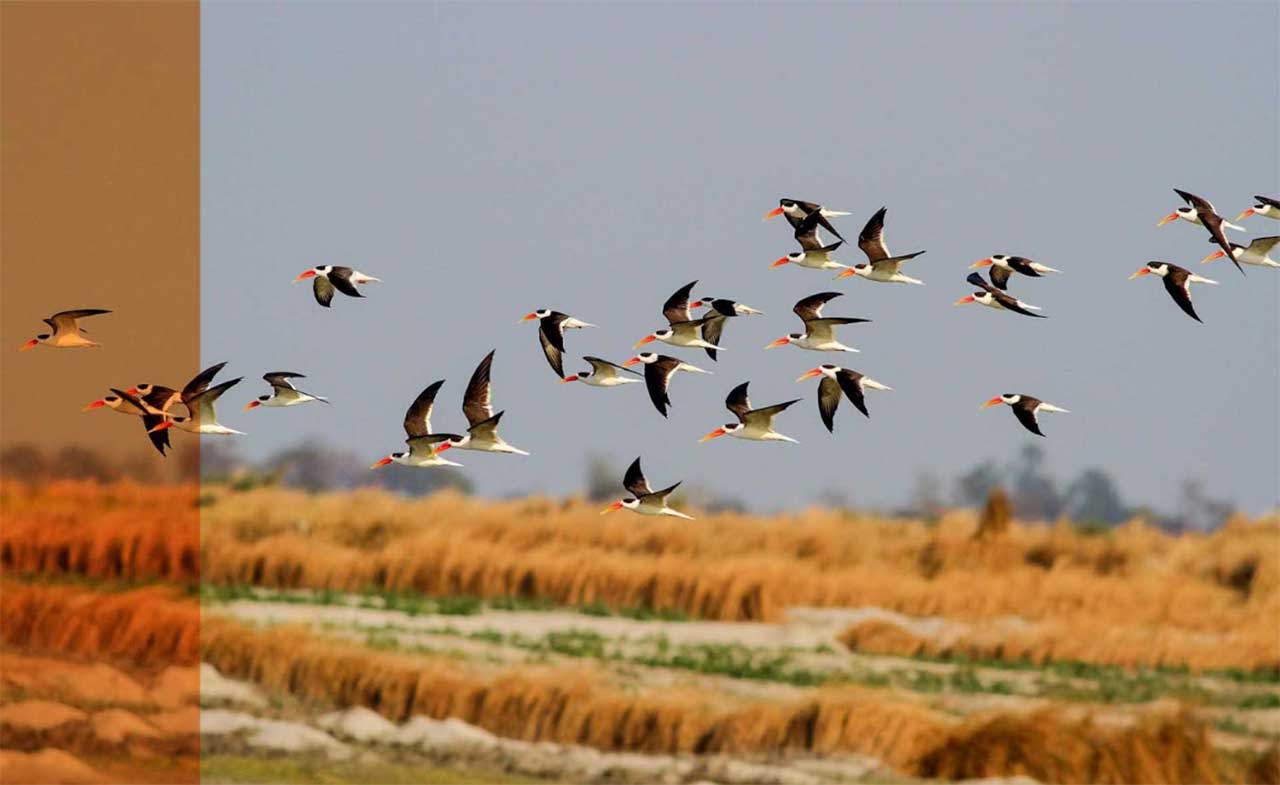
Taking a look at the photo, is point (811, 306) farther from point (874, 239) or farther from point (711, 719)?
point (711, 719)

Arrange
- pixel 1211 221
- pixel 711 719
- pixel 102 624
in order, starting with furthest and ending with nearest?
pixel 102 624
pixel 711 719
pixel 1211 221

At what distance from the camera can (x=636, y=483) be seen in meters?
17.4

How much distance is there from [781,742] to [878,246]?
863 cm

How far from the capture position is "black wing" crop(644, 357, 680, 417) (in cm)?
1781

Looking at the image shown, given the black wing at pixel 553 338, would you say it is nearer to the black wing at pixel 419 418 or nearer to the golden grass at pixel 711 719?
the black wing at pixel 419 418

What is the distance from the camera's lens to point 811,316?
18.3 m

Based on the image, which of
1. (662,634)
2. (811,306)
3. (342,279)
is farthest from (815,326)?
(662,634)

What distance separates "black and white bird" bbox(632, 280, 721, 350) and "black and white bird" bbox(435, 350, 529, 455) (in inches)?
46.3

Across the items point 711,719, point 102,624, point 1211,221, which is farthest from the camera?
point 102,624

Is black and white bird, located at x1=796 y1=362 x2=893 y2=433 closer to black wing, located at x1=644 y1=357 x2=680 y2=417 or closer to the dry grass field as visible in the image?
black wing, located at x1=644 y1=357 x2=680 y2=417

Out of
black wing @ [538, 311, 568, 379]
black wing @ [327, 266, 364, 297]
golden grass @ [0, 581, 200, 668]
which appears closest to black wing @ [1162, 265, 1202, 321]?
black wing @ [538, 311, 568, 379]

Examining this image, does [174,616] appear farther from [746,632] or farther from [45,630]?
[746,632]

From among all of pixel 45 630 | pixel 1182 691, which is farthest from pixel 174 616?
pixel 1182 691

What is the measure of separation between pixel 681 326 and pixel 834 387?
3.56 feet
